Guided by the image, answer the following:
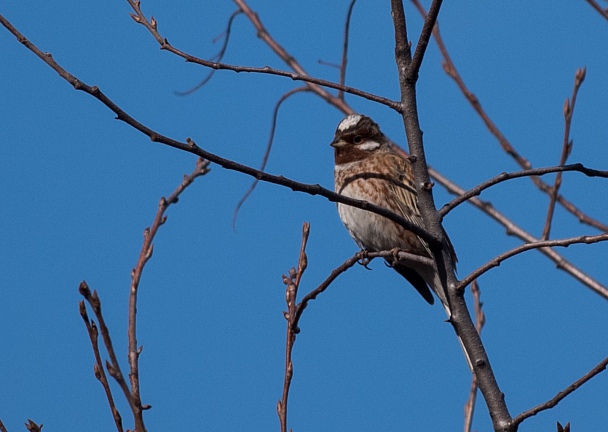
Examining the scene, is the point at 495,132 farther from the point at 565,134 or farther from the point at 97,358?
the point at 97,358

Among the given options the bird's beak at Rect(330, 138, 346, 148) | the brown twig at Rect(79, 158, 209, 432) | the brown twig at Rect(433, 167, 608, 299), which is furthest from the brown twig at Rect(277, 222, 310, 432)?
the bird's beak at Rect(330, 138, 346, 148)

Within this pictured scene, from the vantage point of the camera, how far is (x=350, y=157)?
6742mm

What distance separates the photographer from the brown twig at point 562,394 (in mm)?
2824

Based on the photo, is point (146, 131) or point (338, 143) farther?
point (338, 143)

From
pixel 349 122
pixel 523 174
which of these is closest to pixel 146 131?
pixel 523 174

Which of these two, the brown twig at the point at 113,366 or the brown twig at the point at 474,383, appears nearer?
the brown twig at the point at 113,366

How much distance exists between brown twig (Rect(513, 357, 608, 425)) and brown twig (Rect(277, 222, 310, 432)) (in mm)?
807

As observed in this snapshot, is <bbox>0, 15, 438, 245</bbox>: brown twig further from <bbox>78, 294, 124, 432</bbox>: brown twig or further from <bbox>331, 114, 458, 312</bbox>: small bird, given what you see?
<bbox>331, 114, 458, 312</bbox>: small bird

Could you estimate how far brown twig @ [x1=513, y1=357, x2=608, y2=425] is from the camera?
2824mm

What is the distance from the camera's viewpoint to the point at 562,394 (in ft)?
9.57

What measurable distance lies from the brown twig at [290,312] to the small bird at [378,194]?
2270mm

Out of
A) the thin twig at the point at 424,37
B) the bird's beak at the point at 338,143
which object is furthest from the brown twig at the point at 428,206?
the bird's beak at the point at 338,143

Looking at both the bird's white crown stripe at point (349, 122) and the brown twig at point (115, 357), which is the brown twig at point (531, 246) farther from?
the bird's white crown stripe at point (349, 122)

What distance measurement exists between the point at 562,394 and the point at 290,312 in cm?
98
